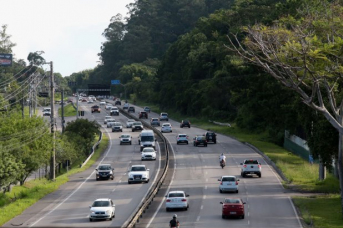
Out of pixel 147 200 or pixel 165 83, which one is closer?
pixel 147 200

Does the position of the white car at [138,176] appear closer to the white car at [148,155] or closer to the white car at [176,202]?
the white car at [176,202]

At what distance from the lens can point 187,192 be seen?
2085 inches

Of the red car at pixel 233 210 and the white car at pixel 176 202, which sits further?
the white car at pixel 176 202

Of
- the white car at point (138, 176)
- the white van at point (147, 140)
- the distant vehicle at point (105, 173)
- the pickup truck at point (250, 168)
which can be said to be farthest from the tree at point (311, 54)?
the white van at point (147, 140)

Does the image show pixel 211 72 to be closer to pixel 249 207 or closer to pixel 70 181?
pixel 70 181

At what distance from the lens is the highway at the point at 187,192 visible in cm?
4083

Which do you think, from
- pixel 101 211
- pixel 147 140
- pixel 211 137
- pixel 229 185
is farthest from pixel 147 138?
pixel 101 211

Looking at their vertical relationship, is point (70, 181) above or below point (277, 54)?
below

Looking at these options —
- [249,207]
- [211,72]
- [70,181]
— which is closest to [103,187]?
[70,181]

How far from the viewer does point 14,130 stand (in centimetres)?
6650

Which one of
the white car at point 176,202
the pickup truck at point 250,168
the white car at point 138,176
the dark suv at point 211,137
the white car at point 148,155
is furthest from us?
the dark suv at point 211,137

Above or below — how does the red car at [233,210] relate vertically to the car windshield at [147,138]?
below

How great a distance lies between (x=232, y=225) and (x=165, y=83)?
13254 centimetres

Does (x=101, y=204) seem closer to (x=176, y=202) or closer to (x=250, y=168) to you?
(x=176, y=202)
